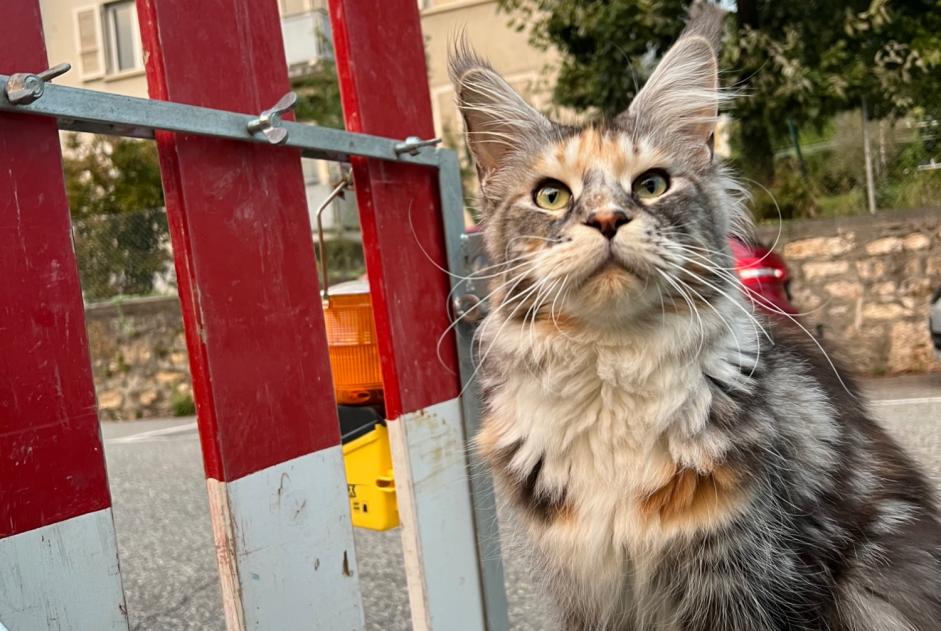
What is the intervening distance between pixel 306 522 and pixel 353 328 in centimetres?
64

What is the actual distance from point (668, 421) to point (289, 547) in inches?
30.0

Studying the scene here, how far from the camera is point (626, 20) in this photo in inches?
280

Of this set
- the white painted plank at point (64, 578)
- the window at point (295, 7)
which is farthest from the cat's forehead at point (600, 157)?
the window at point (295, 7)

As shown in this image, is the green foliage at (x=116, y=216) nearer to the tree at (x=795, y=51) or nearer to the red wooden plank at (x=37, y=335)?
the tree at (x=795, y=51)

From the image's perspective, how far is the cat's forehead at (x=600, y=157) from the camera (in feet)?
5.63

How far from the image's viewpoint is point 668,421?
1.60 m

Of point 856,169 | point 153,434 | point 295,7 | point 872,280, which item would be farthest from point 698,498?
point 295,7

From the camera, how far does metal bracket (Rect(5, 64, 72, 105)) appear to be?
1.07 meters

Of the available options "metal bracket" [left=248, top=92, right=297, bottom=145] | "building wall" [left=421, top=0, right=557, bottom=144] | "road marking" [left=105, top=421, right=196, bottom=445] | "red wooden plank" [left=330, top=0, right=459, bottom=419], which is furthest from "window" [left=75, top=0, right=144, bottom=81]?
"building wall" [left=421, top=0, right=557, bottom=144]

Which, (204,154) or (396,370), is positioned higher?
(204,154)

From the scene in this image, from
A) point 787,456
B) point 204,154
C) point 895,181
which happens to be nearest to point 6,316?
point 204,154

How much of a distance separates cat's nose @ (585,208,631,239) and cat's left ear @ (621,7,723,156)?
368 mm

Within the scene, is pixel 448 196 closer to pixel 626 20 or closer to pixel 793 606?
pixel 793 606

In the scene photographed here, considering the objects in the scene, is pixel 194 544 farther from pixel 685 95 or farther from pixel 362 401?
pixel 685 95
